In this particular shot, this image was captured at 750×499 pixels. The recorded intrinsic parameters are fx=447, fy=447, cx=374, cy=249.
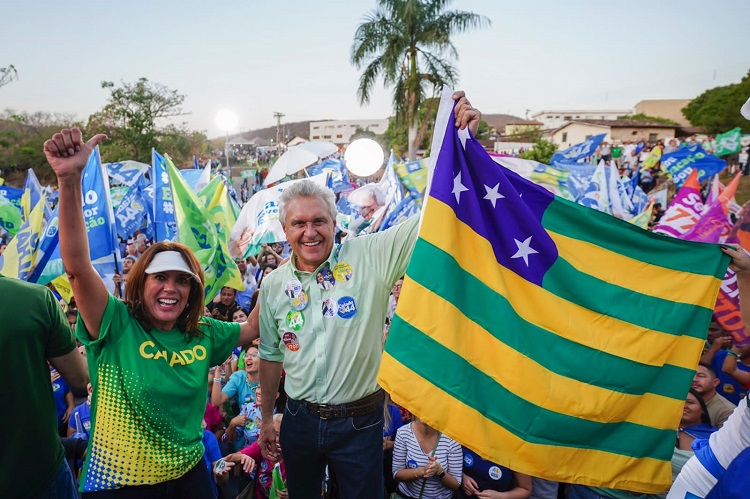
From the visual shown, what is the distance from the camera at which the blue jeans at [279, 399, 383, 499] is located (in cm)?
242

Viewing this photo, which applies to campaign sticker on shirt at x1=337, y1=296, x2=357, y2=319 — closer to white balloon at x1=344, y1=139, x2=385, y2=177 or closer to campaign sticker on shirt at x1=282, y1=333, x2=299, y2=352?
campaign sticker on shirt at x1=282, y1=333, x2=299, y2=352

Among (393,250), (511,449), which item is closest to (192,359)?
(393,250)

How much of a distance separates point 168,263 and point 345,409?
121 centimetres

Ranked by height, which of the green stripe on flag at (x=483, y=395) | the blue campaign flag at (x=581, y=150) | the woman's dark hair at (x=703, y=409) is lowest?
the woman's dark hair at (x=703, y=409)

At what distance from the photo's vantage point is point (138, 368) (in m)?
2.19

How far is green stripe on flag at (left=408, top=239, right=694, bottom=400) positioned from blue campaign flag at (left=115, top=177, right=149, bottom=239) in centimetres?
829

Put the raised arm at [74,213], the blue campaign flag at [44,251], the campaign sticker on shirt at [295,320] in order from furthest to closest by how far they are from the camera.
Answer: the blue campaign flag at [44,251]
the campaign sticker on shirt at [295,320]
the raised arm at [74,213]

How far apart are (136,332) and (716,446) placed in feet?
8.78

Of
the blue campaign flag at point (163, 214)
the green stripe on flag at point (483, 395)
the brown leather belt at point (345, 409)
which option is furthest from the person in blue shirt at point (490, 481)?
the blue campaign flag at point (163, 214)

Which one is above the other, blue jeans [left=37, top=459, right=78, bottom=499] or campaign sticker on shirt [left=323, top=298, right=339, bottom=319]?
campaign sticker on shirt [left=323, top=298, right=339, bottom=319]

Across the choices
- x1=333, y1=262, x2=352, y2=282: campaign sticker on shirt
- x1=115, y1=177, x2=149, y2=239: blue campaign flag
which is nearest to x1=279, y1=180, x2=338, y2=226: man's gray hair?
x1=333, y1=262, x2=352, y2=282: campaign sticker on shirt

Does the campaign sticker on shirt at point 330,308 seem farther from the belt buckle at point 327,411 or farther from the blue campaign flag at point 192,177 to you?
the blue campaign flag at point 192,177

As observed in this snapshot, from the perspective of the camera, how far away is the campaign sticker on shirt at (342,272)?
2.54 m

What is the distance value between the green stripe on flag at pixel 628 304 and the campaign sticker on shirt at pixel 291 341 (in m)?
1.37
